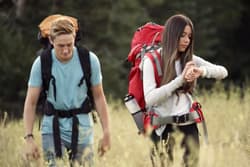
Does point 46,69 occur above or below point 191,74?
above

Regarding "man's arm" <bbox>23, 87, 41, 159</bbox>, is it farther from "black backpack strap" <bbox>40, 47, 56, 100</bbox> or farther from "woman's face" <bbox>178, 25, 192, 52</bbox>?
"woman's face" <bbox>178, 25, 192, 52</bbox>

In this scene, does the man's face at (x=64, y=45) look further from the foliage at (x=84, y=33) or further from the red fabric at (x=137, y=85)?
the foliage at (x=84, y=33)

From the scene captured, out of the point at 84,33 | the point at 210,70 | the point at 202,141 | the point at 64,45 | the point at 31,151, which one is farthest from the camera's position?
the point at 84,33

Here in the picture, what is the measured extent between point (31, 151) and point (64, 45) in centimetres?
76

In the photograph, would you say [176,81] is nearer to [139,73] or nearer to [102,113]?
[139,73]

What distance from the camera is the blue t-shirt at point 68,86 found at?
6012mm

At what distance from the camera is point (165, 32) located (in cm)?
634

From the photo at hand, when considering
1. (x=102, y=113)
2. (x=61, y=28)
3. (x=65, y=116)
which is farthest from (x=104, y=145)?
(x=61, y=28)

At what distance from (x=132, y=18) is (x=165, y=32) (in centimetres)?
1707

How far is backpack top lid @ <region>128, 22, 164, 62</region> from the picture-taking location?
21.3 ft

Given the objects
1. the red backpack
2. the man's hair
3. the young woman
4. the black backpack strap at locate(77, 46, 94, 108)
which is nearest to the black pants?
the young woman

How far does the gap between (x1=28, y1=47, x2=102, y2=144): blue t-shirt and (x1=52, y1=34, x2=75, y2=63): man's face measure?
7 centimetres

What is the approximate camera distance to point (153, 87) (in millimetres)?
6215

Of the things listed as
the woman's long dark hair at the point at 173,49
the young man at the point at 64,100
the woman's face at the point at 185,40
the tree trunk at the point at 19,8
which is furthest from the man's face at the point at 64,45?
the tree trunk at the point at 19,8
